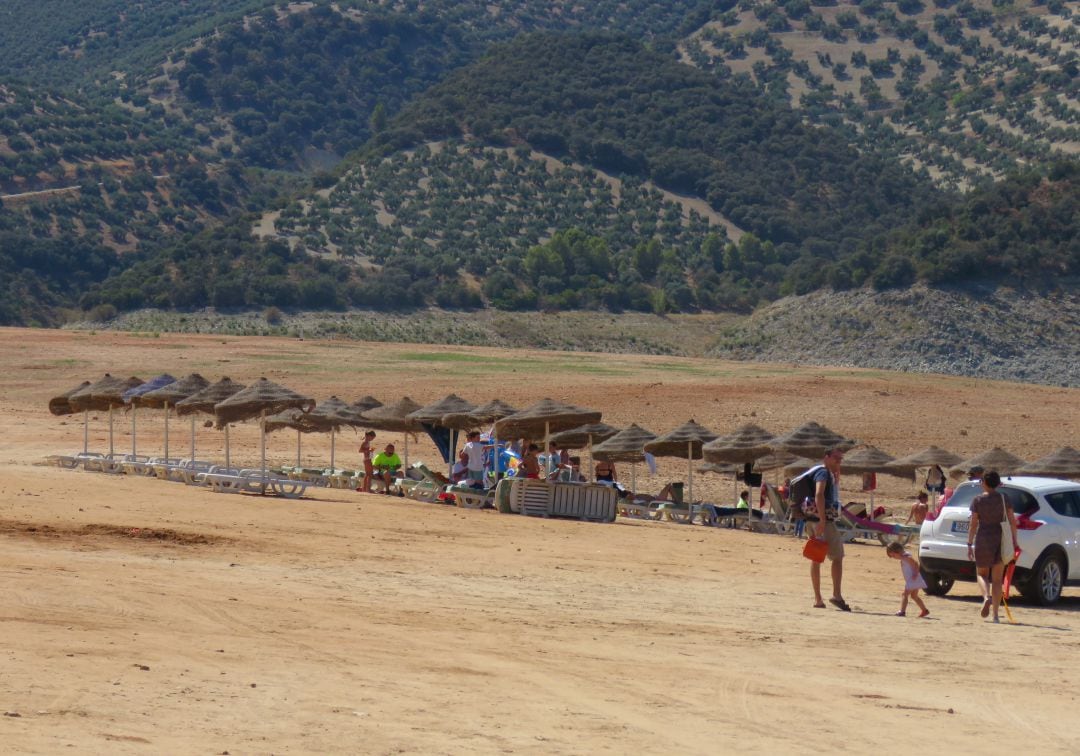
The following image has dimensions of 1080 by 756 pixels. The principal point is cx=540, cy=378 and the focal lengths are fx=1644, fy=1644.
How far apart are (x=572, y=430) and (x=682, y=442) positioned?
5.74 feet

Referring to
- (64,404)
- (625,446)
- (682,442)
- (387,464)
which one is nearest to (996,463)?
(682,442)

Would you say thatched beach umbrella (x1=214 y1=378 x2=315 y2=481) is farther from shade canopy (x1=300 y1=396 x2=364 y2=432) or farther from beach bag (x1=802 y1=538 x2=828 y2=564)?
beach bag (x1=802 y1=538 x2=828 y2=564)

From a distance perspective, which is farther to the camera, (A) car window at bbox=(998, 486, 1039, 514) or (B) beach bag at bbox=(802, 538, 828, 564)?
(A) car window at bbox=(998, 486, 1039, 514)

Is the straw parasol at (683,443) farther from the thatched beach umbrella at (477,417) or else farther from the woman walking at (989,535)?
the woman walking at (989,535)

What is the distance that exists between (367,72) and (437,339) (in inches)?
3866

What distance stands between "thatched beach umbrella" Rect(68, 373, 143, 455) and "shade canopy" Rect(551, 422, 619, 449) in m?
7.60

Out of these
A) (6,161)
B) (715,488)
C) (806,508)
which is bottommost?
(715,488)

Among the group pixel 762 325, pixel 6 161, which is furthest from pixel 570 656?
pixel 6 161

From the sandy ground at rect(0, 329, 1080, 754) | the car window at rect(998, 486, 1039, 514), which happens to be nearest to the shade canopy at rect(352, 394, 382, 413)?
the sandy ground at rect(0, 329, 1080, 754)

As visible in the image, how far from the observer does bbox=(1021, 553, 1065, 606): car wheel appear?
1527cm

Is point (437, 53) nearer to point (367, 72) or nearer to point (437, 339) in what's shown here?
point (367, 72)

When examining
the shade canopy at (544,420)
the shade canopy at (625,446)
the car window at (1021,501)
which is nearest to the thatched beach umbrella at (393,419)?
the shade canopy at (544,420)

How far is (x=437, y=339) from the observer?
229 feet

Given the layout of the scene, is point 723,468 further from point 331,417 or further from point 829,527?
point 829,527
